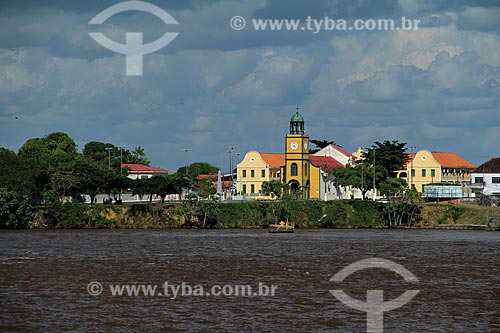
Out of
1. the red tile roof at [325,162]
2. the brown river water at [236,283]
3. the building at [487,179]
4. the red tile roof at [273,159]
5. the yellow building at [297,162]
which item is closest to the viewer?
the brown river water at [236,283]

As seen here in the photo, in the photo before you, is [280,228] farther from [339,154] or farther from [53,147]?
[53,147]

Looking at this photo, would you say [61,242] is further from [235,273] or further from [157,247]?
[235,273]

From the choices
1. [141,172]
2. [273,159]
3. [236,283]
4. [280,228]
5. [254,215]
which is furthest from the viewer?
[141,172]

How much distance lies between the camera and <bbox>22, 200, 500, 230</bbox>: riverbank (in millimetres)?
116250

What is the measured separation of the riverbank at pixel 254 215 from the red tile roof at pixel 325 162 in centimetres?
2969

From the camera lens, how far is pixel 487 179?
15475 cm

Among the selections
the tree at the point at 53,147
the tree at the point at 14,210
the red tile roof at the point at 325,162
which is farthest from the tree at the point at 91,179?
the red tile roof at the point at 325,162

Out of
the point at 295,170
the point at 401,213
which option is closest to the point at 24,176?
the point at 295,170

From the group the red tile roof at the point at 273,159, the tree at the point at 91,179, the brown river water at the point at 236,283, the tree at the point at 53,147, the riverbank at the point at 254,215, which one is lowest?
the brown river water at the point at 236,283

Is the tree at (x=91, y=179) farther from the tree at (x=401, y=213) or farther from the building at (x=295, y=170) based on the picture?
the tree at (x=401, y=213)

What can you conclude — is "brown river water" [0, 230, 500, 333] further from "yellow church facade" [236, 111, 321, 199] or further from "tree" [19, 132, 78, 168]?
"tree" [19, 132, 78, 168]

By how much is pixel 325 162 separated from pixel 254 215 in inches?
1602

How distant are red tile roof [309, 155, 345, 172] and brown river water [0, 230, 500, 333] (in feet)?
196

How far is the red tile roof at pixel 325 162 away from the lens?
155 meters
